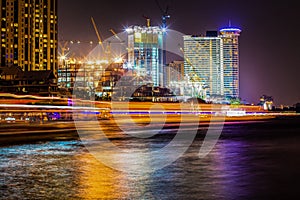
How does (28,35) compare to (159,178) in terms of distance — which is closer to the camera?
(159,178)

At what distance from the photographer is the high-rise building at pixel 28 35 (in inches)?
6658

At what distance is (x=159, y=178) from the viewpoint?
9.85 metres

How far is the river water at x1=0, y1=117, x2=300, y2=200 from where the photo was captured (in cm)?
807

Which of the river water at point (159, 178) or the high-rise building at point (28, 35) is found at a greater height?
the high-rise building at point (28, 35)

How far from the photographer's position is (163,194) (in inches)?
316

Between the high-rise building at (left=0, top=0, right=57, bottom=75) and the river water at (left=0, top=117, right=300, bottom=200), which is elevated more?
the high-rise building at (left=0, top=0, right=57, bottom=75)

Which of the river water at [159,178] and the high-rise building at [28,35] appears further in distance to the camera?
the high-rise building at [28,35]

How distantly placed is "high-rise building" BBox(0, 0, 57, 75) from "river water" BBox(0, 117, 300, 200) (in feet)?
524

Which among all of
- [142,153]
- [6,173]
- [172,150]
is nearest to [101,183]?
[6,173]

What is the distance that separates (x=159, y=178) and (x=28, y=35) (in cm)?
17219

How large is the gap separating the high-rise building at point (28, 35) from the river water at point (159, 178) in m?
160

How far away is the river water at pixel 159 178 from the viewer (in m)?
8.07

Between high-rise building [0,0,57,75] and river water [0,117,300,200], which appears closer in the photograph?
river water [0,117,300,200]

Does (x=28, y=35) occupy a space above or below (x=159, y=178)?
above
